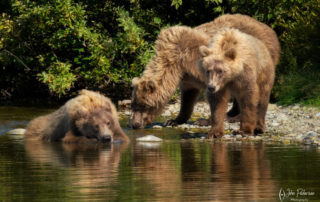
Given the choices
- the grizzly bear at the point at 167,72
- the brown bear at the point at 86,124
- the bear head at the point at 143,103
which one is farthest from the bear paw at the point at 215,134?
the bear head at the point at 143,103

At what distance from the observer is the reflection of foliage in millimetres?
17125

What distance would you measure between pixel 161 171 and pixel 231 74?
12.5 feet

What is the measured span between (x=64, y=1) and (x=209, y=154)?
29.5 ft

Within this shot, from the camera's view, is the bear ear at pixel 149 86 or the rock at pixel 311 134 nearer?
the rock at pixel 311 134

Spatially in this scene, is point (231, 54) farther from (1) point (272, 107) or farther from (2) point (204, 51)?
(1) point (272, 107)

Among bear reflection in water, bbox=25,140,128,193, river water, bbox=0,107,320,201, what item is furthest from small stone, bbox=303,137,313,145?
bear reflection in water, bbox=25,140,128,193

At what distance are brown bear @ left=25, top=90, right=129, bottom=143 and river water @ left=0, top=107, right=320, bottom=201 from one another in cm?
37

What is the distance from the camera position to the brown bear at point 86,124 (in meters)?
10.8

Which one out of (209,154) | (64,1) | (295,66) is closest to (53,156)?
(209,154)

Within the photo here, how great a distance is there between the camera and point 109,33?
62.6 feet

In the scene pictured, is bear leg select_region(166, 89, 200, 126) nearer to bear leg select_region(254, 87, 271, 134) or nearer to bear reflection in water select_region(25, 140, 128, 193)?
bear leg select_region(254, 87, 271, 134)

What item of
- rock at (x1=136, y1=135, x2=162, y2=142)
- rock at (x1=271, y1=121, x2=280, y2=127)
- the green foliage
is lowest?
rock at (x1=136, y1=135, x2=162, y2=142)

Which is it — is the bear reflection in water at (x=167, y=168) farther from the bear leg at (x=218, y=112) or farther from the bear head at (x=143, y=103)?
the bear head at (x=143, y=103)

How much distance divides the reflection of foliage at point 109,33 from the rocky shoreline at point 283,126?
1.36 m
